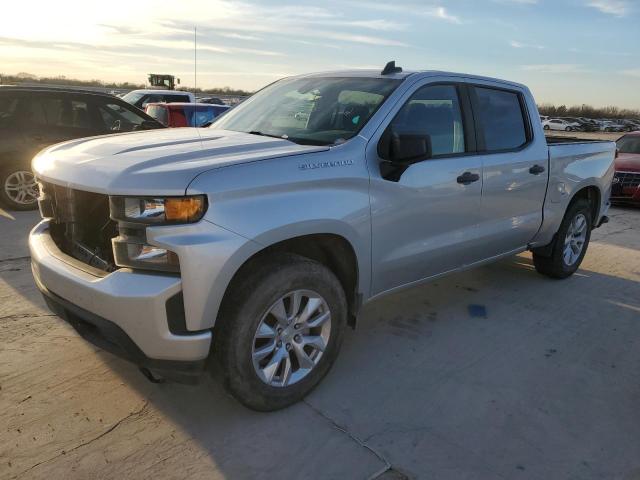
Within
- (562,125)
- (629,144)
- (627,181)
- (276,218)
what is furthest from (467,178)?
(562,125)

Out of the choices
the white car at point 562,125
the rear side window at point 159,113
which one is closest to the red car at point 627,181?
the rear side window at point 159,113

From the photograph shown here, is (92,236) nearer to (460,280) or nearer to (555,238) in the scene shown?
(460,280)

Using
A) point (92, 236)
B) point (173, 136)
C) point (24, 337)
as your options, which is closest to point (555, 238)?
point (173, 136)

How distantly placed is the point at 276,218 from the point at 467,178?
66.8 inches

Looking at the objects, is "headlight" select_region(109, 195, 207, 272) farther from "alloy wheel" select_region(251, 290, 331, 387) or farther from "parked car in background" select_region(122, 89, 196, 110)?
"parked car in background" select_region(122, 89, 196, 110)

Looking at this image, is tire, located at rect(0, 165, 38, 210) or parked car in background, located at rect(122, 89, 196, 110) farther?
parked car in background, located at rect(122, 89, 196, 110)

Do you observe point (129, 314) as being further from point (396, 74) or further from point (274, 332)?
point (396, 74)

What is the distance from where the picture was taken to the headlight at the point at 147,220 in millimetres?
2389

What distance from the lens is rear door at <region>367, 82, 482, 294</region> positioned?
323 centimetres

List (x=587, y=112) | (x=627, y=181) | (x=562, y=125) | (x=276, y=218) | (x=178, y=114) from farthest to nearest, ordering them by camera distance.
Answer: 1. (x=587, y=112)
2. (x=562, y=125)
3. (x=178, y=114)
4. (x=627, y=181)
5. (x=276, y=218)

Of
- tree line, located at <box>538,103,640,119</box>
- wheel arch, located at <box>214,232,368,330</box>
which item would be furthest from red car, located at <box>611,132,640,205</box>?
tree line, located at <box>538,103,640,119</box>

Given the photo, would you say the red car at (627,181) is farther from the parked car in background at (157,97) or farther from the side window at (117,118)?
the parked car in background at (157,97)

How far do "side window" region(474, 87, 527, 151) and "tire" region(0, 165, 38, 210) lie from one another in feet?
19.7

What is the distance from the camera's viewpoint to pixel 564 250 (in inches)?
208
